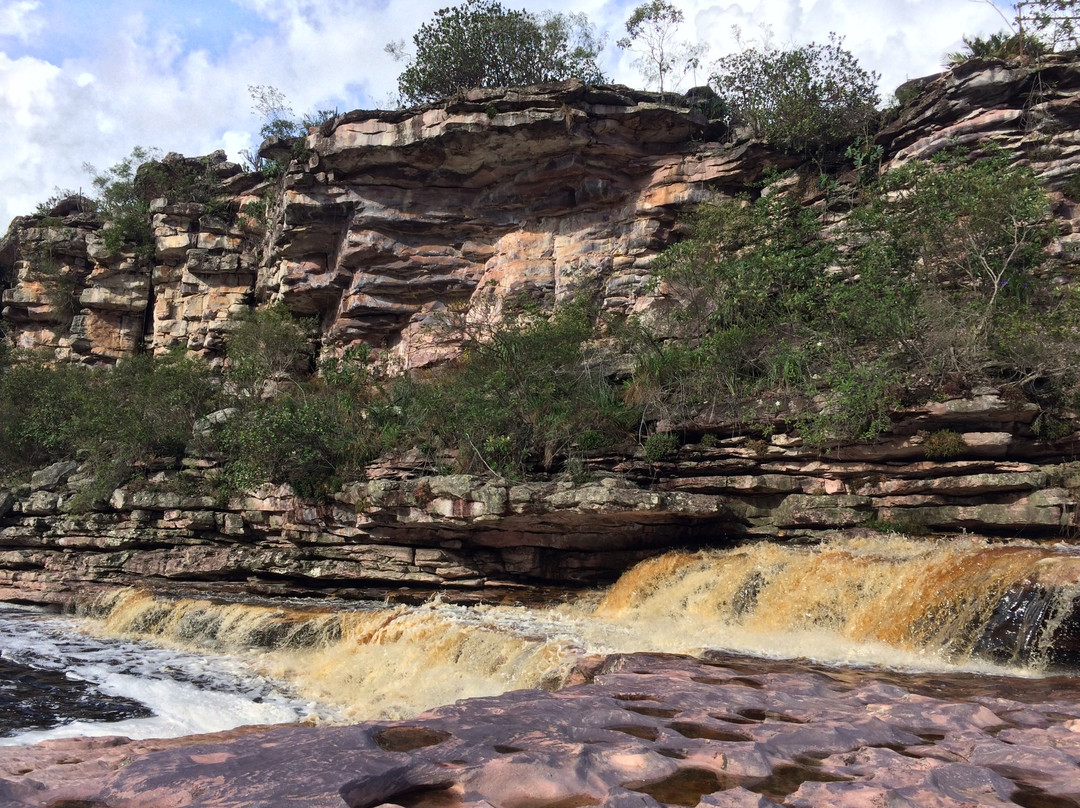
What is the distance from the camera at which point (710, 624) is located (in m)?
9.47

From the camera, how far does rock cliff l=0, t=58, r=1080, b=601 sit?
11.5 m

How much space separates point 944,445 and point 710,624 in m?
4.65

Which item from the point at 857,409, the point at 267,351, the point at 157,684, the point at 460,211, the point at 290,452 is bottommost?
the point at 157,684

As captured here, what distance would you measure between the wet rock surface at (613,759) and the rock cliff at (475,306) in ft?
23.6

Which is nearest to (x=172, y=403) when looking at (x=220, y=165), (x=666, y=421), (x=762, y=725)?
(x=220, y=165)

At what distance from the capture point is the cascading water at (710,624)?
7148 millimetres

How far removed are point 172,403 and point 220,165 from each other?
36.3 ft

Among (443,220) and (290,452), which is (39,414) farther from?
(443,220)

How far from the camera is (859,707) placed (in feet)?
14.5

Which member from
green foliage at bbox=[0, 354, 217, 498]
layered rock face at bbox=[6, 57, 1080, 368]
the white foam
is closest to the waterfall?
the white foam

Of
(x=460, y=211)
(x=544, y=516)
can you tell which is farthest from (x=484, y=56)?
(x=544, y=516)

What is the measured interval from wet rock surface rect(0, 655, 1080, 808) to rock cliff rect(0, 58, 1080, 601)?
7.18m

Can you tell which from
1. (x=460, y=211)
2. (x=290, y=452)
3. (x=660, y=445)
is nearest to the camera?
(x=660, y=445)

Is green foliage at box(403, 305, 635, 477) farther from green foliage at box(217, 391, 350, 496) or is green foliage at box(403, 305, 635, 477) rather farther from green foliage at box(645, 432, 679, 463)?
green foliage at box(217, 391, 350, 496)
